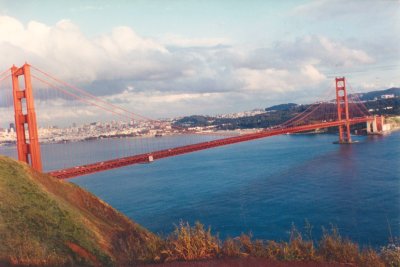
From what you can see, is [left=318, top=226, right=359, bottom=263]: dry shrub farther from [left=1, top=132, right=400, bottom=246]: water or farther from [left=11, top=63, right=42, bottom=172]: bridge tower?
[left=11, top=63, right=42, bottom=172]: bridge tower

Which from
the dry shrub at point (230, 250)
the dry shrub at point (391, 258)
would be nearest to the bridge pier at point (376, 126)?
the dry shrub at point (391, 258)

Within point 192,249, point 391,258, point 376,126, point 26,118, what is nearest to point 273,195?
point 26,118

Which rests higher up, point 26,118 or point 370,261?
point 26,118

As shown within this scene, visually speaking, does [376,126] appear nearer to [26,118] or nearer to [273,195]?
[273,195]

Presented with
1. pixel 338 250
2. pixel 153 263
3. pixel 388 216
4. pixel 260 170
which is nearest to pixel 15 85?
pixel 153 263

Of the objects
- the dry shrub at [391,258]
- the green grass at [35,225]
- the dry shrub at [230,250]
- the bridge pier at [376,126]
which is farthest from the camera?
the bridge pier at [376,126]

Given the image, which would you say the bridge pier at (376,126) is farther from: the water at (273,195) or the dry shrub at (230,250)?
the dry shrub at (230,250)
